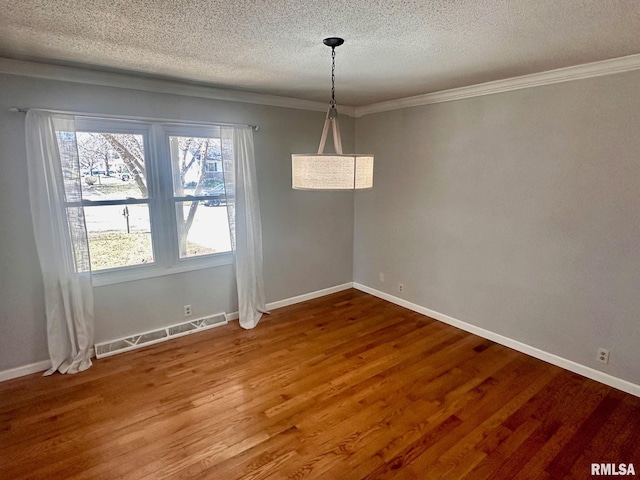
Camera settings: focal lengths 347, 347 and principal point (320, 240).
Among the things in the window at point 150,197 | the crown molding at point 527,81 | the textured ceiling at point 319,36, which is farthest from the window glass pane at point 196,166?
the crown molding at point 527,81

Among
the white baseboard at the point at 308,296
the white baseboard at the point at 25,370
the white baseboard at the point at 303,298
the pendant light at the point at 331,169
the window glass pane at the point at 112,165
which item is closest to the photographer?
the pendant light at the point at 331,169

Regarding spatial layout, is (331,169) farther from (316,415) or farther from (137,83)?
(137,83)

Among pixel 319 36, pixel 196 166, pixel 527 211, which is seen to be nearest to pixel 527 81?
pixel 527 211

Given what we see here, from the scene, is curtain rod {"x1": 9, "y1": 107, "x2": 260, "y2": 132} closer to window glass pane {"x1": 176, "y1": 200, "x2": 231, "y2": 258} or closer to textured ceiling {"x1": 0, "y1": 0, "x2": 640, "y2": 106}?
textured ceiling {"x1": 0, "y1": 0, "x2": 640, "y2": 106}

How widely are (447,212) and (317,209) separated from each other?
1.59 metres

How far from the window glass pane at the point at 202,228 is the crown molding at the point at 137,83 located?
3.53 feet

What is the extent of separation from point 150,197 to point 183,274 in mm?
845

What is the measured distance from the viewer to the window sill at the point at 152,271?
10.4ft

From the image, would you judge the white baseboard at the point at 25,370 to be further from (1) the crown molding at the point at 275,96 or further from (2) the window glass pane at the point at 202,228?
(1) the crown molding at the point at 275,96

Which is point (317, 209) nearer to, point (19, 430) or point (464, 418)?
point (464, 418)

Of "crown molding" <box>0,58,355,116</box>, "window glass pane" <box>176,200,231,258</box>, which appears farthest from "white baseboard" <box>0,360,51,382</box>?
"crown molding" <box>0,58,355,116</box>

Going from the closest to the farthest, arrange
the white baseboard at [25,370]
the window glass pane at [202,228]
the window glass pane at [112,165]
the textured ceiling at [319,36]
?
the textured ceiling at [319,36], the white baseboard at [25,370], the window glass pane at [112,165], the window glass pane at [202,228]

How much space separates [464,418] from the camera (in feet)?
7.91

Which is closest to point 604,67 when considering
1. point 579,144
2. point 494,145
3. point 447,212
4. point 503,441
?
point 579,144
